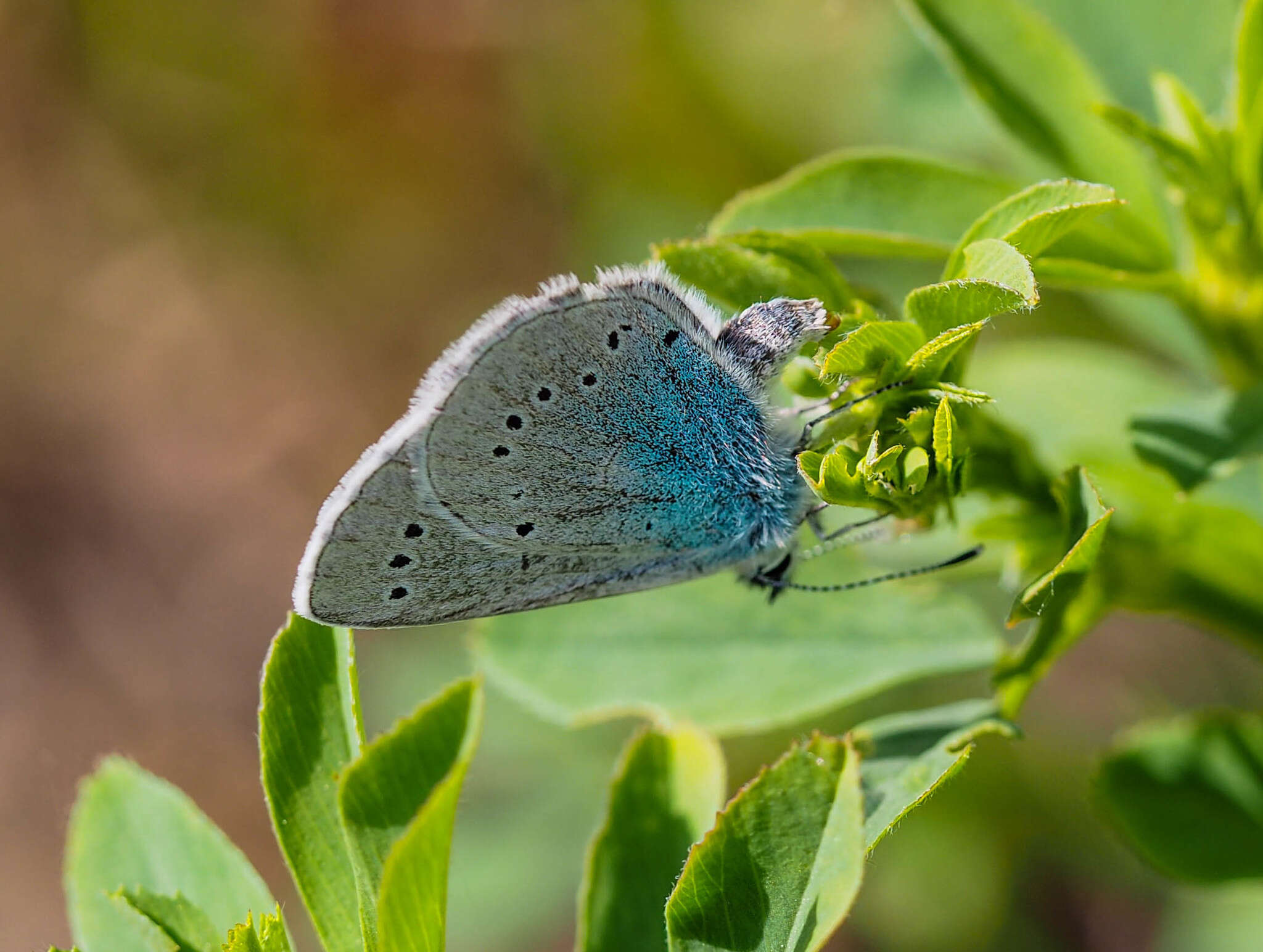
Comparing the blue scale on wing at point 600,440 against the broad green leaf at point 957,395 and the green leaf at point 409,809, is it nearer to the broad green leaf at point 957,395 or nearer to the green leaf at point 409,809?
the broad green leaf at point 957,395

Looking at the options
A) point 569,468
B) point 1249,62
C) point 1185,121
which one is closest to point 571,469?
point 569,468

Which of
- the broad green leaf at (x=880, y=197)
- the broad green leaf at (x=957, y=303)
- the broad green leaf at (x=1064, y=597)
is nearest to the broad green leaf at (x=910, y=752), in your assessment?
the broad green leaf at (x=1064, y=597)

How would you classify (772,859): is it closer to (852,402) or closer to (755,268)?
(852,402)

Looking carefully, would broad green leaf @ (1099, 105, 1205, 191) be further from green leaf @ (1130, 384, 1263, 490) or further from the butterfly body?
the butterfly body

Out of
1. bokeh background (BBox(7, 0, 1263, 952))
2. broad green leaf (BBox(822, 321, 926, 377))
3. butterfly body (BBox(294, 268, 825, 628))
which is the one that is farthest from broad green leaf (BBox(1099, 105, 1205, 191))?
bokeh background (BBox(7, 0, 1263, 952))

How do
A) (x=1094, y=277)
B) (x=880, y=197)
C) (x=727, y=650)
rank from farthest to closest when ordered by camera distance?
(x=727, y=650) < (x=880, y=197) < (x=1094, y=277)

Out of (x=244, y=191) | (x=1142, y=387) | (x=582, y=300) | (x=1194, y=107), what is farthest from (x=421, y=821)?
(x=244, y=191)

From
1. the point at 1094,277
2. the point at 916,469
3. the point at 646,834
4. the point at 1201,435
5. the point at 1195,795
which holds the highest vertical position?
the point at 1094,277
